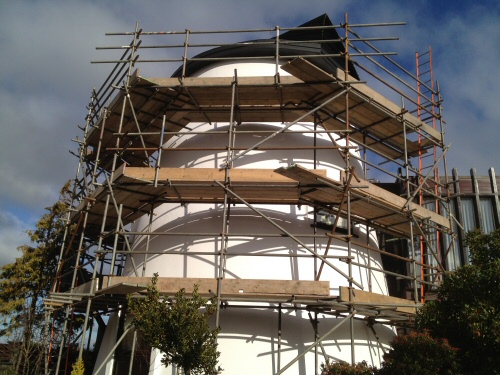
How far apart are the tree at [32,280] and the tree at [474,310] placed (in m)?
13.4

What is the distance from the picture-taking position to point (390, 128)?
1517 cm

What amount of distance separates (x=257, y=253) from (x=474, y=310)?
4.97 meters

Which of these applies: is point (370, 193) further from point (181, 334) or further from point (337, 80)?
point (181, 334)

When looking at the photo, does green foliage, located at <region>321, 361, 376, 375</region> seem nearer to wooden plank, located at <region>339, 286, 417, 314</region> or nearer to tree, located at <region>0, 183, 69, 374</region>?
wooden plank, located at <region>339, 286, 417, 314</region>

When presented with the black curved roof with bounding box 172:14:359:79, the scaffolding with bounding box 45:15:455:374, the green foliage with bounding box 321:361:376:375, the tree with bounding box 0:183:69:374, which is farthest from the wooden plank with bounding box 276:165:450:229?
the tree with bounding box 0:183:69:374

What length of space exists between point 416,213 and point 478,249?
12.4 feet

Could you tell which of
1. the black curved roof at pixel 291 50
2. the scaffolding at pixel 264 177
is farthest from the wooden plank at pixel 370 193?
the black curved roof at pixel 291 50

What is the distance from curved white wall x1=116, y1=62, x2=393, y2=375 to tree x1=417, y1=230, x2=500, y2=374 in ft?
8.92

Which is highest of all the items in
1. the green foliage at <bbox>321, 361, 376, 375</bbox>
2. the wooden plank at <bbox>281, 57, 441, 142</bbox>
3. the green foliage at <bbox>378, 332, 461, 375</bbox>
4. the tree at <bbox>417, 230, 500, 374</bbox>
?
the wooden plank at <bbox>281, 57, 441, 142</bbox>

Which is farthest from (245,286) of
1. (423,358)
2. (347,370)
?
(423,358)

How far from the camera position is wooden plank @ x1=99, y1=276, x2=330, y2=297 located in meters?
10.4

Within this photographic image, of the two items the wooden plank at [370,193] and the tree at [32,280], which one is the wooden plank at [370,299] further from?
the tree at [32,280]

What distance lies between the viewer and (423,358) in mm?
8609

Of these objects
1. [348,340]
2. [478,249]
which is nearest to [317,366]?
[348,340]
